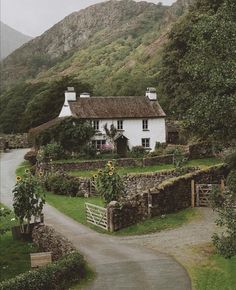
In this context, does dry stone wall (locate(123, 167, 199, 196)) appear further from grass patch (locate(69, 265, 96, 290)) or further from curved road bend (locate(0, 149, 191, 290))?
grass patch (locate(69, 265, 96, 290))

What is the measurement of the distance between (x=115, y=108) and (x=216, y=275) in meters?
43.1

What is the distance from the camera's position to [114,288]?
1920 cm

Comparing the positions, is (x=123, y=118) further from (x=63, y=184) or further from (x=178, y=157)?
(x=63, y=184)


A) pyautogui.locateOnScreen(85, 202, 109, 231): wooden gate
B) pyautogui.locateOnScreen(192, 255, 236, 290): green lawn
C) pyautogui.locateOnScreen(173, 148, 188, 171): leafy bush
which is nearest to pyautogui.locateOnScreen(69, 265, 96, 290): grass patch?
pyautogui.locateOnScreen(192, 255, 236, 290): green lawn

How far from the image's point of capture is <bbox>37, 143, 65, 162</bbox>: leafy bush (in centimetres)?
5250

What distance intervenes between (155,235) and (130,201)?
2.83 metres

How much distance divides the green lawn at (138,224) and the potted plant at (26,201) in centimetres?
397

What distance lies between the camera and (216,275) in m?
20.6

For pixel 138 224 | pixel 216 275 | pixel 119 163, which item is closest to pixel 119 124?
pixel 119 163

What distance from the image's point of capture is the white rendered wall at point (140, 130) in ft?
202

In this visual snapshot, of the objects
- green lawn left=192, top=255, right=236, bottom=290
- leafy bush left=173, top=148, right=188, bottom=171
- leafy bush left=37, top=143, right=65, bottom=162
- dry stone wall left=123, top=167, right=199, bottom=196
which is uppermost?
leafy bush left=37, top=143, right=65, bottom=162

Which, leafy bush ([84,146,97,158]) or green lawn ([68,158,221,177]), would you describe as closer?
green lawn ([68,158,221,177])

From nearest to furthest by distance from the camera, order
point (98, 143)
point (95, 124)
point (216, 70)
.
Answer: point (216, 70) < point (95, 124) < point (98, 143)

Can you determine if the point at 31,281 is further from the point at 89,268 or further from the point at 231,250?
the point at 231,250
